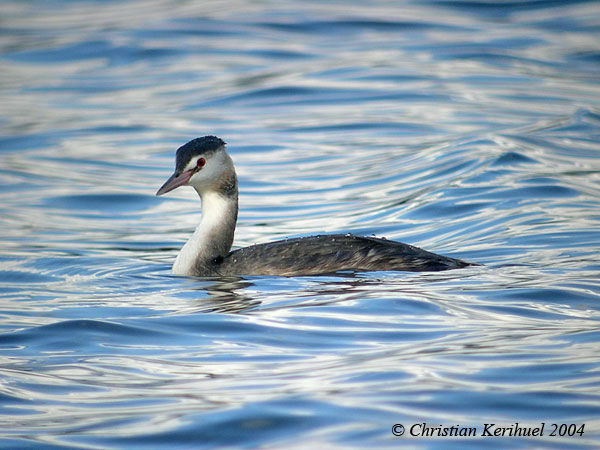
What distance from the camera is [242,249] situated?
10219mm

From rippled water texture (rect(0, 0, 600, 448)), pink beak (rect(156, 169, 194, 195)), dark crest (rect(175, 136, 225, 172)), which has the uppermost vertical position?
dark crest (rect(175, 136, 225, 172))

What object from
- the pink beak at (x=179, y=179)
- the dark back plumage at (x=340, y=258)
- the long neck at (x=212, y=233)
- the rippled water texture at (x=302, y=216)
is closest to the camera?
the rippled water texture at (x=302, y=216)

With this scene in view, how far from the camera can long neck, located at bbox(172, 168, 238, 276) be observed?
403 inches

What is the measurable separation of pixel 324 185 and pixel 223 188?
468 centimetres

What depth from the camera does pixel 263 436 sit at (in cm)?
581

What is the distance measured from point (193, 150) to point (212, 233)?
789 millimetres

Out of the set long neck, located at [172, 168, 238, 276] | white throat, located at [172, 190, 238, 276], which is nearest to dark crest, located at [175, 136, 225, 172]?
long neck, located at [172, 168, 238, 276]

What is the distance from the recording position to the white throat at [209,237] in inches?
403

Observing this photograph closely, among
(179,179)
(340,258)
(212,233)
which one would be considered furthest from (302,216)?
(340,258)

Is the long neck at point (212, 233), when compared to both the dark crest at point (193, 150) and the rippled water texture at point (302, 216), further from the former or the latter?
the dark crest at point (193, 150)

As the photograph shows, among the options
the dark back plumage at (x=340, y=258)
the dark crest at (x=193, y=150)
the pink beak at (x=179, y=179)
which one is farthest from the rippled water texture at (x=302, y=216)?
the dark crest at (x=193, y=150)

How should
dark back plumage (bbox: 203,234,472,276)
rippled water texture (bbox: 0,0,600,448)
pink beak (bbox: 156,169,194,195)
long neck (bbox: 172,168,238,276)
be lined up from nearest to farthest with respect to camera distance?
1. rippled water texture (bbox: 0,0,600,448)
2. dark back plumage (bbox: 203,234,472,276)
3. pink beak (bbox: 156,169,194,195)
4. long neck (bbox: 172,168,238,276)

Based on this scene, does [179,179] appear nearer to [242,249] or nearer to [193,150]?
[193,150]

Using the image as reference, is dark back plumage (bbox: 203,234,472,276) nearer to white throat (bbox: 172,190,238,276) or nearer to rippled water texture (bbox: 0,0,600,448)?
rippled water texture (bbox: 0,0,600,448)
